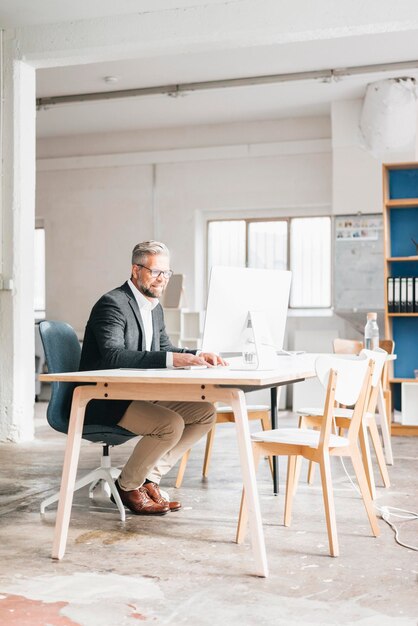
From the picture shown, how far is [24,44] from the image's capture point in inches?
239

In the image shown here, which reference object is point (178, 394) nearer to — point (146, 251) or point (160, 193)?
point (146, 251)

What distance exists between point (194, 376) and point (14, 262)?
140 inches

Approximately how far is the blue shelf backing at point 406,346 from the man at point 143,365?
3.53 meters

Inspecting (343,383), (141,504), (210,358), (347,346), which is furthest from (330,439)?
(347,346)

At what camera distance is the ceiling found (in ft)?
19.2

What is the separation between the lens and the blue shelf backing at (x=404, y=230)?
6.95 m

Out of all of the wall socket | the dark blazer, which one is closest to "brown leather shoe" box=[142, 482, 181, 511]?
the dark blazer

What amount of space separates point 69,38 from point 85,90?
212 cm

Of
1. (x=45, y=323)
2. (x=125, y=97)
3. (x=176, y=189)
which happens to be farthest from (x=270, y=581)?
(x=176, y=189)

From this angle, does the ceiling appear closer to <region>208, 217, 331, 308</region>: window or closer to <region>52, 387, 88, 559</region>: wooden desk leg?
<region>208, 217, 331, 308</region>: window

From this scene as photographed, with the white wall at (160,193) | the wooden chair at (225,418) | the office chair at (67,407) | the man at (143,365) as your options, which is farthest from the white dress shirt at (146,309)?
the white wall at (160,193)

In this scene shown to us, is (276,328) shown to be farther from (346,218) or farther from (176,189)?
(176,189)

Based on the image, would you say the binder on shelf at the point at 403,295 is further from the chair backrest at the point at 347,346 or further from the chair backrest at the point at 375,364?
the chair backrest at the point at 375,364

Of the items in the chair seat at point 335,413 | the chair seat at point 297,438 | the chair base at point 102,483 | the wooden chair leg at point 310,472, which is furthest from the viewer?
the wooden chair leg at point 310,472
